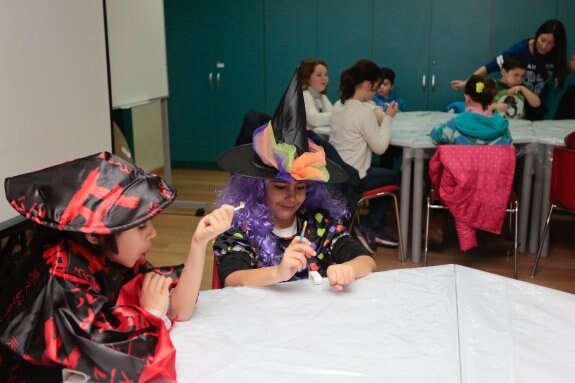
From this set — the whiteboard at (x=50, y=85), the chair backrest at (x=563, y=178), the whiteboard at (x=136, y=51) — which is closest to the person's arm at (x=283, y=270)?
the whiteboard at (x=50, y=85)

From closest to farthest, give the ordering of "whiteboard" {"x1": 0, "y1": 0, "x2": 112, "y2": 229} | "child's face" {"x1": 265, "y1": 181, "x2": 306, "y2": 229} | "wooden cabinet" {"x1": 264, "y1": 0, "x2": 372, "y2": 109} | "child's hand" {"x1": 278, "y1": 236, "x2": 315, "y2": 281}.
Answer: "child's hand" {"x1": 278, "y1": 236, "x2": 315, "y2": 281} < "child's face" {"x1": 265, "y1": 181, "x2": 306, "y2": 229} < "whiteboard" {"x1": 0, "y1": 0, "x2": 112, "y2": 229} < "wooden cabinet" {"x1": 264, "y1": 0, "x2": 372, "y2": 109}

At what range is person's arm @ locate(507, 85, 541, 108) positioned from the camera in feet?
14.8

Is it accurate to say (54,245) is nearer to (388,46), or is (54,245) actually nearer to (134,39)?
(134,39)

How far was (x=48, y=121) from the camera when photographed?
2605 mm

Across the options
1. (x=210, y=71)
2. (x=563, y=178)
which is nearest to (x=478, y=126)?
(x=563, y=178)

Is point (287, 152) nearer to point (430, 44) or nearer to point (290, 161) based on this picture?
point (290, 161)

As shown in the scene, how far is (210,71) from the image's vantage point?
6.26 meters

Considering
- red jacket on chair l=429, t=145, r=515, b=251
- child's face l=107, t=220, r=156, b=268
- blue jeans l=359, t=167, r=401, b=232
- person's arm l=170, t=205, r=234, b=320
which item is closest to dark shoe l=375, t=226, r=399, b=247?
blue jeans l=359, t=167, r=401, b=232

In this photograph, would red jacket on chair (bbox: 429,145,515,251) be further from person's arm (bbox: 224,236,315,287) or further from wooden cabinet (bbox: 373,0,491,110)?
wooden cabinet (bbox: 373,0,491,110)

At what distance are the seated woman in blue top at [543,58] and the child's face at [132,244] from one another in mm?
3853

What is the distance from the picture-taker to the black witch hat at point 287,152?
1727 millimetres

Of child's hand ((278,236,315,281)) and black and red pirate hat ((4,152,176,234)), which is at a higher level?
black and red pirate hat ((4,152,176,234))

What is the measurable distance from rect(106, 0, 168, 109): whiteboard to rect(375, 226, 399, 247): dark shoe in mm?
1786

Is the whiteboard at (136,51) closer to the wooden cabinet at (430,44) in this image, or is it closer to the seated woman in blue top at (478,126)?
the seated woman in blue top at (478,126)
